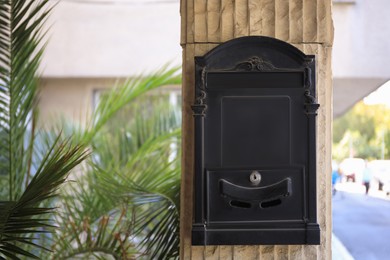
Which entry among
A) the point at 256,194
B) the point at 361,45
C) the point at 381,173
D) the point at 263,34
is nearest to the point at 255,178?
the point at 256,194

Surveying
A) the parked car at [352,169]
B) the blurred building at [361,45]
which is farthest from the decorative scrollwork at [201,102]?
the parked car at [352,169]

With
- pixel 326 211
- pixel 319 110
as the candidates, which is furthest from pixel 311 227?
pixel 319 110

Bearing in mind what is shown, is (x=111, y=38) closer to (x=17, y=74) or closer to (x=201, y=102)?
(x=17, y=74)

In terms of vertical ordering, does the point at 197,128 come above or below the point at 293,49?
below

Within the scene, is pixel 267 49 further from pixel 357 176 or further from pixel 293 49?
pixel 357 176

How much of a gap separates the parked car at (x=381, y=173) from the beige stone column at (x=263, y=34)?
34.9 inches

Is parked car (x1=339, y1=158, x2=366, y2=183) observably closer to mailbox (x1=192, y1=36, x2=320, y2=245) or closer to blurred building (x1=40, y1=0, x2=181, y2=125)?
mailbox (x1=192, y1=36, x2=320, y2=245)

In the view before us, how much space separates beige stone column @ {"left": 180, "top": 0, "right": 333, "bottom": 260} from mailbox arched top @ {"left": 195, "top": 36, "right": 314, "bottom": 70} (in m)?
0.12

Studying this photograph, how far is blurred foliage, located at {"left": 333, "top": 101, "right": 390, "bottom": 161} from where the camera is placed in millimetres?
3514

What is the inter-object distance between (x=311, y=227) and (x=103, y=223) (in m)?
1.33

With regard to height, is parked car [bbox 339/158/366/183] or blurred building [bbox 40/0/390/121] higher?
blurred building [bbox 40/0/390/121]

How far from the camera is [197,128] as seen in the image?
255 cm

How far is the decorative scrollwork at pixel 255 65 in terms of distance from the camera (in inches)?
101

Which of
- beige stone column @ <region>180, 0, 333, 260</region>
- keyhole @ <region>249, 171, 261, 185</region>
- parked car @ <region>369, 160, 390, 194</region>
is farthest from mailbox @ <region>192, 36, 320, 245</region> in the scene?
parked car @ <region>369, 160, 390, 194</region>
